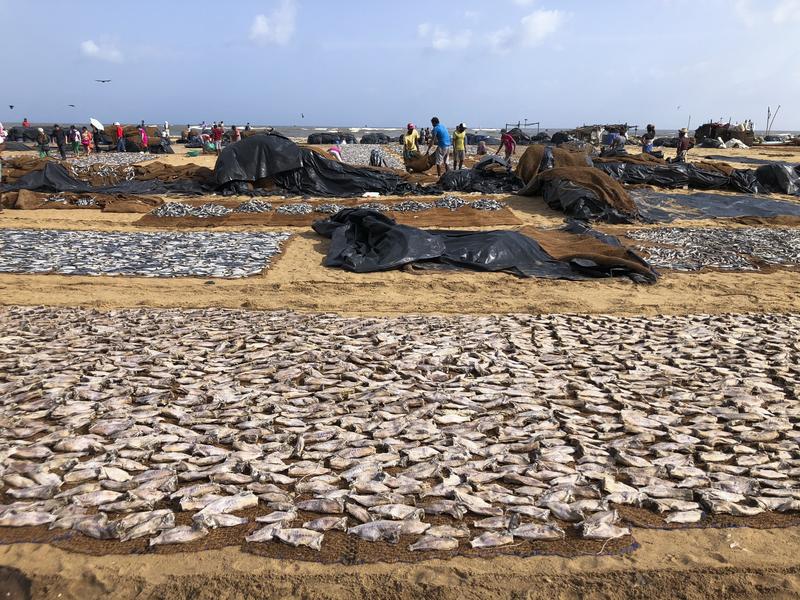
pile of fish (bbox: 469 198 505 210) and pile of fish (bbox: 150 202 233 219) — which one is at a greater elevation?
pile of fish (bbox: 469 198 505 210)

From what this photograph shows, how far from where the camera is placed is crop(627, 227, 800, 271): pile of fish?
12438mm

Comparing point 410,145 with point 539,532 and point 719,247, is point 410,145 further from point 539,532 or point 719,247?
point 539,532

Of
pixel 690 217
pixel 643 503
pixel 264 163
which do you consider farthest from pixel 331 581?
pixel 264 163

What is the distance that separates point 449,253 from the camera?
39.5 ft

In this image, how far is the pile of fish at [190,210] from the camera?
1683 centimetres

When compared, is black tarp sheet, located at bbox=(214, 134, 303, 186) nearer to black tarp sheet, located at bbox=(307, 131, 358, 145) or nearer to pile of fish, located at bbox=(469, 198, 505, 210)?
pile of fish, located at bbox=(469, 198, 505, 210)

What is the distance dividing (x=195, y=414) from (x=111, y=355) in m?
1.89

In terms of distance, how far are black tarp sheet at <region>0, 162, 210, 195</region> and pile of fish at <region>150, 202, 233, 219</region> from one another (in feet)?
9.78

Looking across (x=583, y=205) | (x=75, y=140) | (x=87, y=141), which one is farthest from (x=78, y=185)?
(x=87, y=141)

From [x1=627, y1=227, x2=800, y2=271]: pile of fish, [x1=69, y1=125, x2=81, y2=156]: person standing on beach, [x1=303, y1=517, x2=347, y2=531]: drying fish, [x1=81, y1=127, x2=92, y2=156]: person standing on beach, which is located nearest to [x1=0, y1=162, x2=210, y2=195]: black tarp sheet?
[x1=627, y1=227, x2=800, y2=271]: pile of fish

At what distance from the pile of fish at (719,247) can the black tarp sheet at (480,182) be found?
6.58 m

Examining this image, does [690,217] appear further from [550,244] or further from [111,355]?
[111,355]

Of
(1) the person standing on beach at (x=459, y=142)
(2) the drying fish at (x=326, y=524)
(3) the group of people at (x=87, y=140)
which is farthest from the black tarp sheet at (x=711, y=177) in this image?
(3) the group of people at (x=87, y=140)

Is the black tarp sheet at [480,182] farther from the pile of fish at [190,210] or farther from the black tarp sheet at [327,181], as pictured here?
the pile of fish at [190,210]
